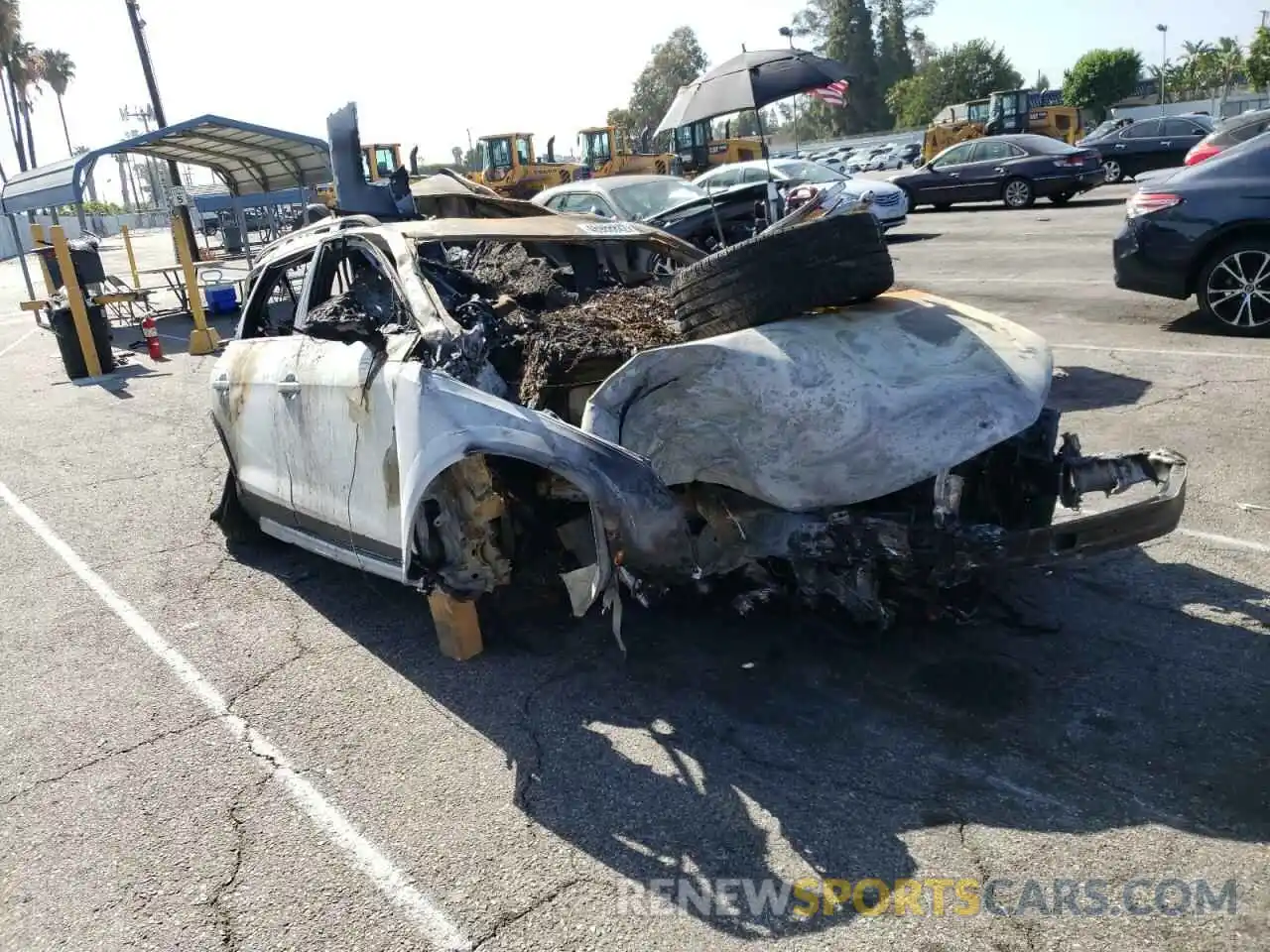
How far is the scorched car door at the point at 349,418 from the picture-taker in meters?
4.02

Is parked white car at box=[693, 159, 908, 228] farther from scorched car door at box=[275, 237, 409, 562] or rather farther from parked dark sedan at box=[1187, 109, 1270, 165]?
scorched car door at box=[275, 237, 409, 562]

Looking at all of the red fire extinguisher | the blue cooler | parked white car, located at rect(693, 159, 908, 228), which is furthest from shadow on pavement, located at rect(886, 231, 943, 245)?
the red fire extinguisher

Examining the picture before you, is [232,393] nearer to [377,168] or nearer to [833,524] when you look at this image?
[833,524]

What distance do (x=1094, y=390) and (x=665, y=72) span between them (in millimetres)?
100610

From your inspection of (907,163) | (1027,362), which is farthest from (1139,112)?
(1027,362)

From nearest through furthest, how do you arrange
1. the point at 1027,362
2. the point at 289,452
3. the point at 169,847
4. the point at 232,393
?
1. the point at 169,847
2. the point at 1027,362
3. the point at 289,452
4. the point at 232,393

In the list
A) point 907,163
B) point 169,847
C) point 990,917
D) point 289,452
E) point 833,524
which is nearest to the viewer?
point 990,917

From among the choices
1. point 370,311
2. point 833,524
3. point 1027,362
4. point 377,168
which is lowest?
point 833,524

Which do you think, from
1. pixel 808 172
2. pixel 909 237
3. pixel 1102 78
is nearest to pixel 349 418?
pixel 808 172

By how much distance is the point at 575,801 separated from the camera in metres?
3.17

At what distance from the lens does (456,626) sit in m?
4.16

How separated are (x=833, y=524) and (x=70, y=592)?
4290mm

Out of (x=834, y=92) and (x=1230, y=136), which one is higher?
(x=834, y=92)

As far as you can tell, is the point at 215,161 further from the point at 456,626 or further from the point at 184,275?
the point at 456,626
